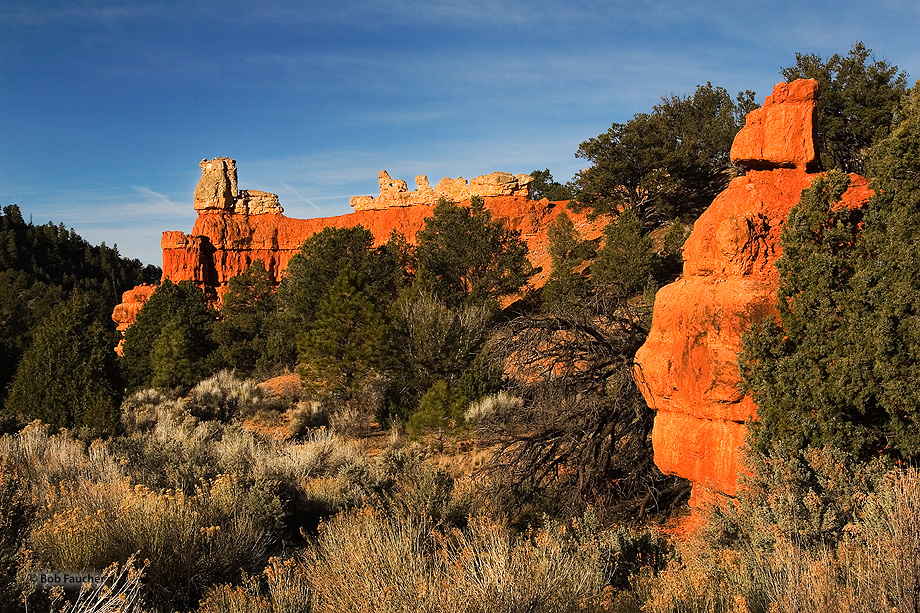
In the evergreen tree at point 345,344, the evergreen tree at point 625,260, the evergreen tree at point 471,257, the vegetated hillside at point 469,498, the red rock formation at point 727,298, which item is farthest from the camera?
the evergreen tree at point 471,257

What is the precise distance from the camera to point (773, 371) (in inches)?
227

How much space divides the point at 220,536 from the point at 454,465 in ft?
26.3

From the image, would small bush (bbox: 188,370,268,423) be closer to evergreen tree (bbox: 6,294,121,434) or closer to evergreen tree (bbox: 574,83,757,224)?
evergreen tree (bbox: 6,294,121,434)

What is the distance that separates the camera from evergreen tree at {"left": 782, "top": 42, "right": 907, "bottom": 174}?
84.0ft

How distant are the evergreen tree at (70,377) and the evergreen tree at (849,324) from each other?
12.2m

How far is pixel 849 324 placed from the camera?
17.9 feet

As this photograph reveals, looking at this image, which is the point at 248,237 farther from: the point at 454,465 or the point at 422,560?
the point at 422,560

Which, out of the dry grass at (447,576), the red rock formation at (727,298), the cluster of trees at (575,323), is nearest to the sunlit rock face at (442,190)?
the cluster of trees at (575,323)

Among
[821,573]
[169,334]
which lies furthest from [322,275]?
[821,573]

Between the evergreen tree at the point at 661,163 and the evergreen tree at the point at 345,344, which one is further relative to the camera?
the evergreen tree at the point at 661,163

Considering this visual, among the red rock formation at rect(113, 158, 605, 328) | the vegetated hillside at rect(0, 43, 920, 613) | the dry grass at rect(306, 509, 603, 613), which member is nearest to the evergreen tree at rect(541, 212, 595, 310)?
the vegetated hillside at rect(0, 43, 920, 613)

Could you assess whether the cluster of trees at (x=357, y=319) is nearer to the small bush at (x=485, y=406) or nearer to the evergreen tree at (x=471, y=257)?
the evergreen tree at (x=471, y=257)

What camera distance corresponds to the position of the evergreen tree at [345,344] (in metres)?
19.4

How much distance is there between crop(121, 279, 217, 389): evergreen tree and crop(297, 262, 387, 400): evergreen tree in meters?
10.6
